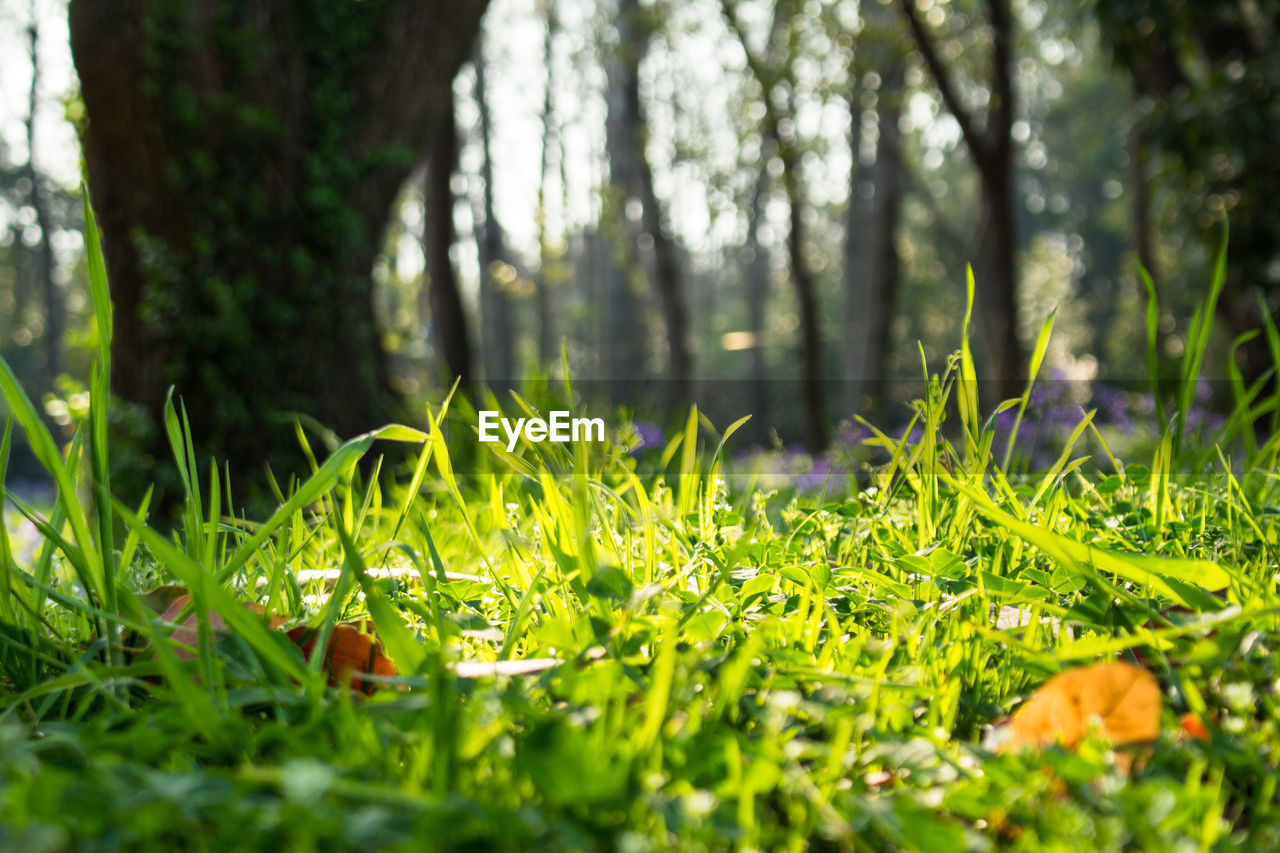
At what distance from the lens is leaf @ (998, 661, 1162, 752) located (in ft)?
2.49

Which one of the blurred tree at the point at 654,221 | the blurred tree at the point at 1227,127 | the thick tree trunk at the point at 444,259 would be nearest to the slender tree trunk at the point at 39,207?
the blurred tree at the point at 654,221

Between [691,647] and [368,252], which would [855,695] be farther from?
[368,252]

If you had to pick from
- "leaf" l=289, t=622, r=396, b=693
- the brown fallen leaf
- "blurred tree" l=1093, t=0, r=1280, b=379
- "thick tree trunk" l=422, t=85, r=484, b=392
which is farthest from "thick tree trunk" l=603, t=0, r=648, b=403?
the brown fallen leaf

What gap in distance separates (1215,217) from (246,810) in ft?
28.6

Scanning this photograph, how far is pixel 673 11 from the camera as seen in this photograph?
15.4m

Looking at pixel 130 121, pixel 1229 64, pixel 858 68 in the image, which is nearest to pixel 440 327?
pixel 130 121

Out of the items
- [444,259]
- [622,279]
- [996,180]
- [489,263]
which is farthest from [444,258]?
[622,279]

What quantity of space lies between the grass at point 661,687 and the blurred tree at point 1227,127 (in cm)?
711

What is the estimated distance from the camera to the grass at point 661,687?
0.61 meters

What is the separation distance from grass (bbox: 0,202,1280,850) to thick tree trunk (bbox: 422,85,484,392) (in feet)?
26.2

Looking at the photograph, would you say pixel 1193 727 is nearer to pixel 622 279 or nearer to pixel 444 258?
pixel 444 258

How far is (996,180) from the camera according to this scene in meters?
7.79

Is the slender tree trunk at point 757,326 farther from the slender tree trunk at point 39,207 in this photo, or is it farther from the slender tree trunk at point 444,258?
the slender tree trunk at point 39,207

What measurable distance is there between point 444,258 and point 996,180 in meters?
5.36
